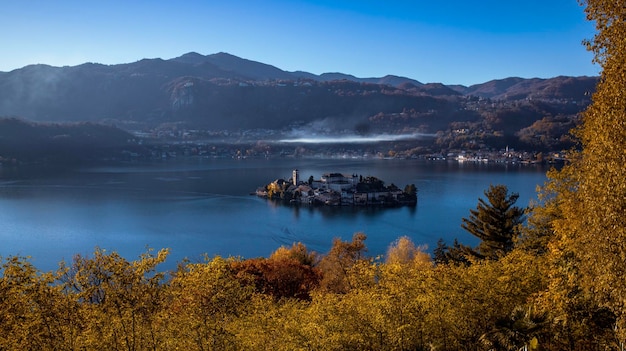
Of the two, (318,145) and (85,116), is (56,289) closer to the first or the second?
(318,145)

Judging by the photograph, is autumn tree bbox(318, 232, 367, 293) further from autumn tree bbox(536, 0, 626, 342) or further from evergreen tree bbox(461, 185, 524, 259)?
autumn tree bbox(536, 0, 626, 342)

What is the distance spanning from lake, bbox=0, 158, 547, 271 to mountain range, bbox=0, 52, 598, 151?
51.8 meters

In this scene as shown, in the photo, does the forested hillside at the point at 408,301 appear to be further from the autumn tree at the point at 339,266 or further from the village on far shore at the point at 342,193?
the village on far shore at the point at 342,193

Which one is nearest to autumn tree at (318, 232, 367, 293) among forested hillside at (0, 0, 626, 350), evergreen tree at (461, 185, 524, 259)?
evergreen tree at (461, 185, 524, 259)

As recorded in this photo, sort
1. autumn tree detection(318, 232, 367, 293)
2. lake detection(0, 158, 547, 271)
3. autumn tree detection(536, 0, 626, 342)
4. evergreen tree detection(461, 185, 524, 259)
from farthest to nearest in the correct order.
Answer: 1. lake detection(0, 158, 547, 271)
2. evergreen tree detection(461, 185, 524, 259)
3. autumn tree detection(318, 232, 367, 293)
4. autumn tree detection(536, 0, 626, 342)

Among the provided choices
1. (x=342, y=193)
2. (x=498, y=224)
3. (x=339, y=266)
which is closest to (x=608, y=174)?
(x=498, y=224)

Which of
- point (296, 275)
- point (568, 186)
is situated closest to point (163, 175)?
point (296, 275)

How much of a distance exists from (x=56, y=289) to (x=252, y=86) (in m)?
109

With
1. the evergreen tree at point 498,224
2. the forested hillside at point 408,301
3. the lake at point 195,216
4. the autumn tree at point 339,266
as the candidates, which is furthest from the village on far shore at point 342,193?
the forested hillside at point 408,301

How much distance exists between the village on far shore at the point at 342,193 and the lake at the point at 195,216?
103 cm

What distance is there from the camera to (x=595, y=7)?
3.26 meters

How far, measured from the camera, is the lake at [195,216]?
2008 cm

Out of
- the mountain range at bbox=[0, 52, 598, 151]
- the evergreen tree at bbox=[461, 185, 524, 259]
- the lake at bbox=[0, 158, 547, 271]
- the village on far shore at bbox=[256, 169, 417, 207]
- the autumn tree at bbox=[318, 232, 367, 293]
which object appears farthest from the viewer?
the mountain range at bbox=[0, 52, 598, 151]

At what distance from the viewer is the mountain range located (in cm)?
9094
